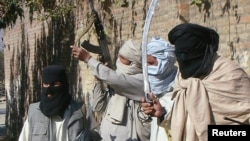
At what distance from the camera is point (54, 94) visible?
3584 millimetres

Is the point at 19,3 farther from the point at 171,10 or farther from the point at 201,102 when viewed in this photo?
the point at 201,102

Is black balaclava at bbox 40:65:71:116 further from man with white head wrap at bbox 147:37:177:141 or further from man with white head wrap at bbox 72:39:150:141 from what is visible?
man with white head wrap at bbox 147:37:177:141

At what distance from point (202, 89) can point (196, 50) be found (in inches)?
7.8

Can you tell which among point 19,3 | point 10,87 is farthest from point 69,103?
point 10,87

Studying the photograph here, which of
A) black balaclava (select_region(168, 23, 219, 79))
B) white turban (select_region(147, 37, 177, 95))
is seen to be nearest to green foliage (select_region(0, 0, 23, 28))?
white turban (select_region(147, 37, 177, 95))

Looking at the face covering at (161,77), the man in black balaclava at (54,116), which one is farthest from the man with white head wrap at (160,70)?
the man in black balaclava at (54,116)

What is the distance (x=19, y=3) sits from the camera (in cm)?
850

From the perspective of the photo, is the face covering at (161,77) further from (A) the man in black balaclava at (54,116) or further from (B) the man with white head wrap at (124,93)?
(A) the man in black balaclava at (54,116)

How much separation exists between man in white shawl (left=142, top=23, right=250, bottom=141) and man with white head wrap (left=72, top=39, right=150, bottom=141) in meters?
0.87

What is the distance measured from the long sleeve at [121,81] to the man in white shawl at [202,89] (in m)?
0.86

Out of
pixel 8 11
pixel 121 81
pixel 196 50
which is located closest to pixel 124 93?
pixel 121 81

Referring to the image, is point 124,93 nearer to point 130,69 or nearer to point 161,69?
point 130,69

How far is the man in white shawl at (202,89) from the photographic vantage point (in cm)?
240

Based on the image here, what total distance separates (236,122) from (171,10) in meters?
2.91
